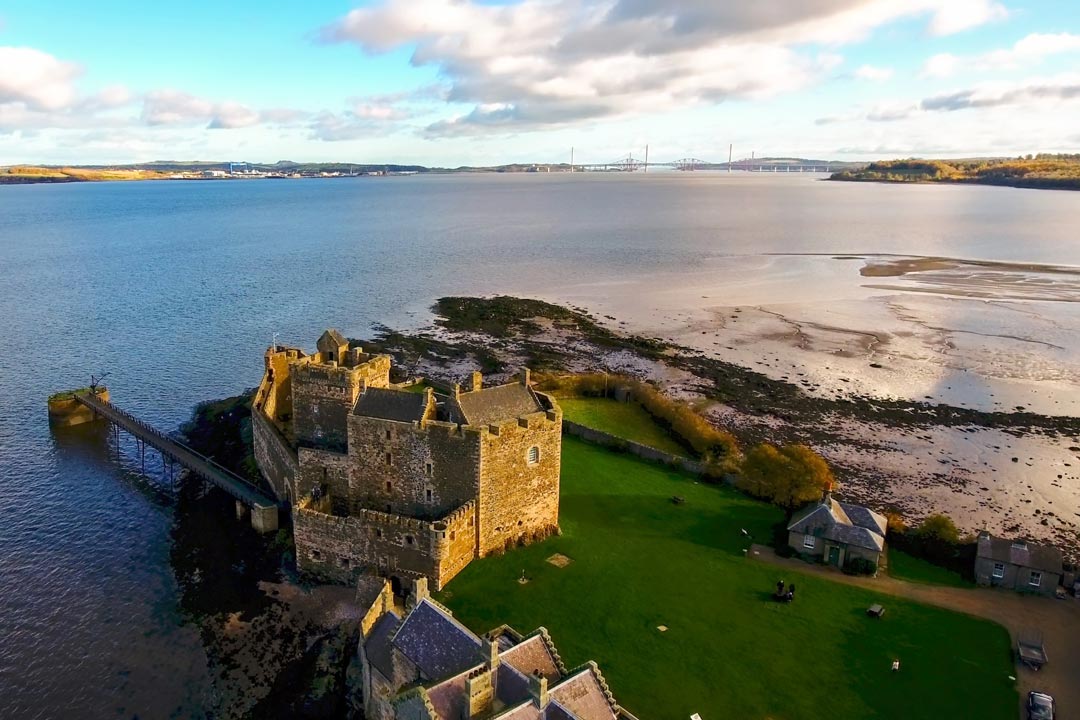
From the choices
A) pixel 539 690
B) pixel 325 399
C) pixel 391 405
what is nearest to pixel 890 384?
pixel 391 405

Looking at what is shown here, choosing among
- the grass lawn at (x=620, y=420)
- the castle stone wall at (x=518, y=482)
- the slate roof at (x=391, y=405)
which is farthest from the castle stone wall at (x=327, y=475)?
the grass lawn at (x=620, y=420)

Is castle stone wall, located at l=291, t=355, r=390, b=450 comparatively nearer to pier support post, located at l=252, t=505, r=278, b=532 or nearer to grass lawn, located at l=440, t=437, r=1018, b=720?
pier support post, located at l=252, t=505, r=278, b=532

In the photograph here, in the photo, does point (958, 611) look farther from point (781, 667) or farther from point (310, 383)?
point (310, 383)

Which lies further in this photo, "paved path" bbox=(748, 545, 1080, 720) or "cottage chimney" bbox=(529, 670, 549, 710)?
"paved path" bbox=(748, 545, 1080, 720)

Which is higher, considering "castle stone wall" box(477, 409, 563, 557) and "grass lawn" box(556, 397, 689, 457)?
"castle stone wall" box(477, 409, 563, 557)

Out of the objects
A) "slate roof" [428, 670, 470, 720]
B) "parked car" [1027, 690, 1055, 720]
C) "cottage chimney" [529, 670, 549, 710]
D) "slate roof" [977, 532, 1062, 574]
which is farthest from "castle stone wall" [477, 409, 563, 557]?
"parked car" [1027, 690, 1055, 720]

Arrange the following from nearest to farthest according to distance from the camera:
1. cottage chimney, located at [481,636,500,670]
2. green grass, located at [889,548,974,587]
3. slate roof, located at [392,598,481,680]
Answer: cottage chimney, located at [481,636,500,670]
slate roof, located at [392,598,481,680]
green grass, located at [889,548,974,587]

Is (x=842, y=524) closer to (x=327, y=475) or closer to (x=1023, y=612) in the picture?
(x=1023, y=612)
